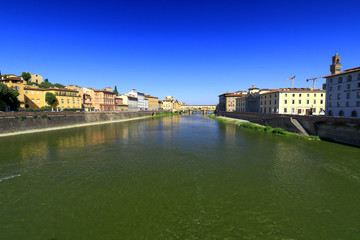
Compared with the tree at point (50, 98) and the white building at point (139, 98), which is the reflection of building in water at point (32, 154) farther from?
the white building at point (139, 98)

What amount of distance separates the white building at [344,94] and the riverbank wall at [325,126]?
1059 cm

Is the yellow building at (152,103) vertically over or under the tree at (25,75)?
under

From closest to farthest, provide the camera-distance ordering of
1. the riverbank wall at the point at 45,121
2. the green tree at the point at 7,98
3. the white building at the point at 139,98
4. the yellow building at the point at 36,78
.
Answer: the riverbank wall at the point at 45,121 < the green tree at the point at 7,98 < the yellow building at the point at 36,78 < the white building at the point at 139,98

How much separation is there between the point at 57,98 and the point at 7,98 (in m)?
21.0

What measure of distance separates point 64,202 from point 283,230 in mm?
14167

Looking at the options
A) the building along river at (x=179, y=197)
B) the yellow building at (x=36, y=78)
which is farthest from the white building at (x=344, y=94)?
the yellow building at (x=36, y=78)

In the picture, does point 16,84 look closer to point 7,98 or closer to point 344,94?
point 7,98

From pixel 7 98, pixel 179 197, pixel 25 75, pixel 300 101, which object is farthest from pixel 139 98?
pixel 179 197

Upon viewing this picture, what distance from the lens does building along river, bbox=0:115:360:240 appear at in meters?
9.59

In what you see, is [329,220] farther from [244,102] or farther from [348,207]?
[244,102]

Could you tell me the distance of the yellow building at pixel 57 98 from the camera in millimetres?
59156

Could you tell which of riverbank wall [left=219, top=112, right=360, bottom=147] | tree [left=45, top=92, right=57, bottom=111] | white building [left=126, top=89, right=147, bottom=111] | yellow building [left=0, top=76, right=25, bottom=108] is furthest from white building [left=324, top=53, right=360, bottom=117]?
white building [left=126, top=89, right=147, bottom=111]

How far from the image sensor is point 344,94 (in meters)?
40.3

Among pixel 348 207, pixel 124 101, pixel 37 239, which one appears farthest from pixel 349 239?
pixel 124 101
